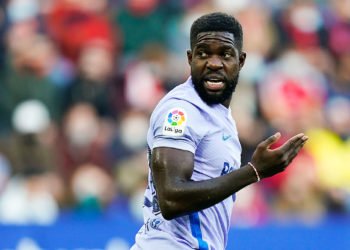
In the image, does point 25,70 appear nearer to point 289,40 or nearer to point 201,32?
point 289,40

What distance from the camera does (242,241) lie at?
10250mm

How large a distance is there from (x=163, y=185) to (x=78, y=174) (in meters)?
6.33

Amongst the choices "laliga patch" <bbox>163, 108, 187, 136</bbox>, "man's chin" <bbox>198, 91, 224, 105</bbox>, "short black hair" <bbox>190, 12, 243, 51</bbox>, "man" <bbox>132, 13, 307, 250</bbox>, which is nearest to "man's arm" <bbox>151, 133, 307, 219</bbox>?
"man" <bbox>132, 13, 307, 250</bbox>

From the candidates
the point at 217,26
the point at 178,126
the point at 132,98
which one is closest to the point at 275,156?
the point at 178,126

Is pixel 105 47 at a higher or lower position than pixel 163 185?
higher

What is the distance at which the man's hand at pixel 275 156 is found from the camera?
5.30 meters

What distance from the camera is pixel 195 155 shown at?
219 inches

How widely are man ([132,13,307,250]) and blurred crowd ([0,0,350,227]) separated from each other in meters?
5.32

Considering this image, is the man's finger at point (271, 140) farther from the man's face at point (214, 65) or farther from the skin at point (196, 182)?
the man's face at point (214, 65)

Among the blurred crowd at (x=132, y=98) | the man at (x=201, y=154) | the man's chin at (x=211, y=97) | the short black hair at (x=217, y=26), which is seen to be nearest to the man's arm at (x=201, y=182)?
the man at (x=201, y=154)

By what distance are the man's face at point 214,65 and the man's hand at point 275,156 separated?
1.57 feet

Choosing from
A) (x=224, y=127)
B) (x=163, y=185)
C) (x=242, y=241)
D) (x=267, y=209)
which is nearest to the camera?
(x=163, y=185)

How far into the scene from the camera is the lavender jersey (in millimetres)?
5457

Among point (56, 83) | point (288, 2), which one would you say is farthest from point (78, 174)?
Answer: point (288, 2)
